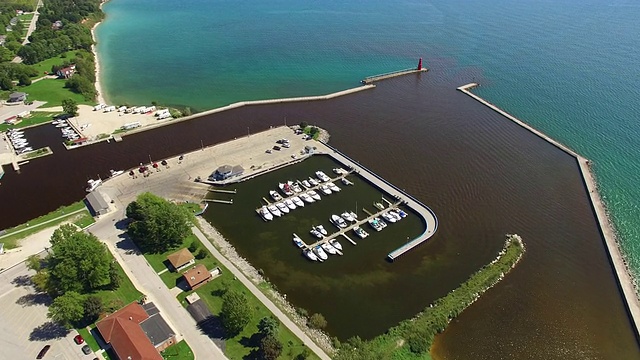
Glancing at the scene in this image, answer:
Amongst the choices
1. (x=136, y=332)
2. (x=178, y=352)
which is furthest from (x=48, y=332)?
(x=178, y=352)

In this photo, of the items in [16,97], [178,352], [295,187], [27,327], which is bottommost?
[27,327]

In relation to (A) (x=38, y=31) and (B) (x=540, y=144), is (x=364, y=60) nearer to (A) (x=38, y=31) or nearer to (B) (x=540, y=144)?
(B) (x=540, y=144)

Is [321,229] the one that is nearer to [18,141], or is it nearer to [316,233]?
[316,233]

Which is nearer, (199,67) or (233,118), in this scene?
(233,118)

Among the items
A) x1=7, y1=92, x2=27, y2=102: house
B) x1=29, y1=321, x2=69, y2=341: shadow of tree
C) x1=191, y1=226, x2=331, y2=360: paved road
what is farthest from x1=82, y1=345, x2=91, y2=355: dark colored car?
x1=7, y1=92, x2=27, y2=102: house

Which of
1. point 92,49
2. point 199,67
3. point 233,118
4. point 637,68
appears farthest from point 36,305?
point 637,68
